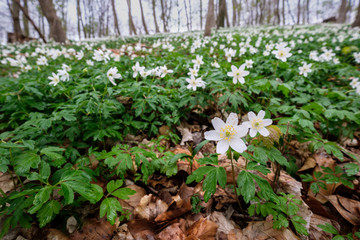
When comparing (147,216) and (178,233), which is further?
(147,216)

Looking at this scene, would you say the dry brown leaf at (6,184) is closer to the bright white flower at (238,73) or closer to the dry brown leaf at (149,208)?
the dry brown leaf at (149,208)

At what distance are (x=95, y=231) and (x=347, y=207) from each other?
2.28 m

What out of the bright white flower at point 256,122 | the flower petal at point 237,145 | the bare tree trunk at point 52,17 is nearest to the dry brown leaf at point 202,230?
the flower petal at point 237,145

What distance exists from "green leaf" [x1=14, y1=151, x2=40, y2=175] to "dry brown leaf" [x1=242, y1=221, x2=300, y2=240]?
178 centimetres

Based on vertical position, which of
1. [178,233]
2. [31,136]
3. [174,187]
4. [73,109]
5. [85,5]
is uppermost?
[85,5]

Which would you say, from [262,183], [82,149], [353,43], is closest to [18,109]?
[82,149]

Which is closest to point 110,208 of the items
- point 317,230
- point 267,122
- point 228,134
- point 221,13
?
point 228,134

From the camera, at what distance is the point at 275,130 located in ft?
4.59

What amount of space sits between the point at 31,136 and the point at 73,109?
1.69 feet

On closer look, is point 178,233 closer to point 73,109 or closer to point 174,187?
point 174,187

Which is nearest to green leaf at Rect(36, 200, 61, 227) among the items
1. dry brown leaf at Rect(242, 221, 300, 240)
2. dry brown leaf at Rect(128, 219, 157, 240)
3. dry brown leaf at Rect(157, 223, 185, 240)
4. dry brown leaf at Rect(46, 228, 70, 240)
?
dry brown leaf at Rect(46, 228, 70, 240)

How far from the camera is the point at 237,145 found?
1202 mm

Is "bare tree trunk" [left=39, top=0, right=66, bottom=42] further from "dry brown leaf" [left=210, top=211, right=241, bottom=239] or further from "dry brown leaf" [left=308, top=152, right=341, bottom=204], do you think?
"dry brown leaf" [left=308, top=152, right=341, bottom=204]

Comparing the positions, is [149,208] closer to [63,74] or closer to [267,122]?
[267,122]
